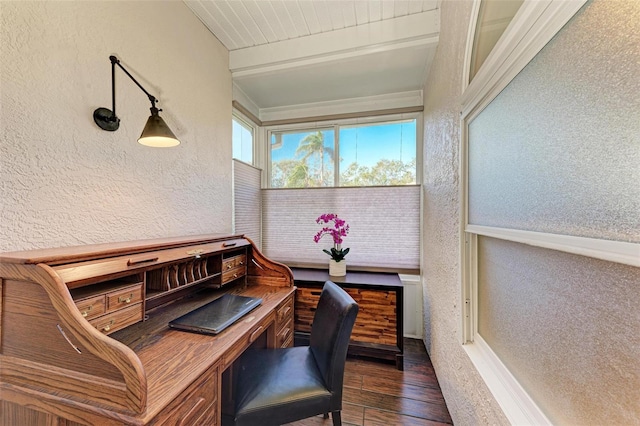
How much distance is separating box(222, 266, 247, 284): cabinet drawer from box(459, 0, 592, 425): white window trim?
1.40 metres

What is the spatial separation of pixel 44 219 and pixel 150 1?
1.41 metres

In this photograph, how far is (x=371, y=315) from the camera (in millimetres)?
2145

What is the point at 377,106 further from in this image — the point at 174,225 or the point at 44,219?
the point at 44,219

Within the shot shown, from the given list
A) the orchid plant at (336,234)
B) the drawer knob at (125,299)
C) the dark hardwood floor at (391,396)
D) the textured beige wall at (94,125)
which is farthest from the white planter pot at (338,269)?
the drawer knob at (125,299)

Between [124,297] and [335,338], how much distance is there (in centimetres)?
94

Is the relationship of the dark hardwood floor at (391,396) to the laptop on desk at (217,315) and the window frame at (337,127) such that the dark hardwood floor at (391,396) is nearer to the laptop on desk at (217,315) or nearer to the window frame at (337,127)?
the laptop on desk at (217,315)

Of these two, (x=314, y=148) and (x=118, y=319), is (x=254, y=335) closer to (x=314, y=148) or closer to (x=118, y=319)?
(x=118, y=319)

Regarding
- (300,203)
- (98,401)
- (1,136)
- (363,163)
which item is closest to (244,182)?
(300,203)

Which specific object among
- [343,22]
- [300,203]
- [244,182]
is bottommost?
[300,203]

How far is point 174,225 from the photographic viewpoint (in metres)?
1.62

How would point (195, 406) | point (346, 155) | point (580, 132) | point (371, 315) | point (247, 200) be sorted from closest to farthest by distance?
point (580, 132) < point (195, 406) < point (371, 315) < point (247, 200) < point (346, 155)

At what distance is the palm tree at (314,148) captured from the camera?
282 cm

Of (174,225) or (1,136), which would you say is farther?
(174,225)

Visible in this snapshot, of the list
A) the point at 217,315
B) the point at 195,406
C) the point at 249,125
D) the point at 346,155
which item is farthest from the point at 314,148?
the point at 195,406
